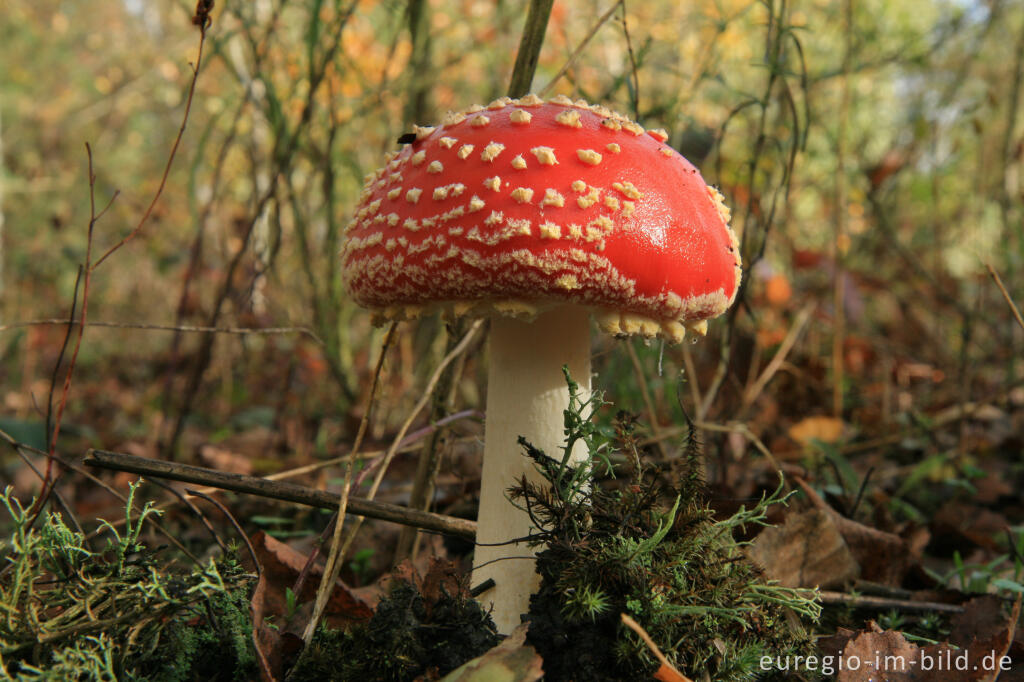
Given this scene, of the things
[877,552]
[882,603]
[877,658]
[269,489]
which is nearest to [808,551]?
[882,603]

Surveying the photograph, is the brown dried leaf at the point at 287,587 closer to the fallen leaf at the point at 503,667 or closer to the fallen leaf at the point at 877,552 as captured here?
the fallen leaf at the point at 503,667

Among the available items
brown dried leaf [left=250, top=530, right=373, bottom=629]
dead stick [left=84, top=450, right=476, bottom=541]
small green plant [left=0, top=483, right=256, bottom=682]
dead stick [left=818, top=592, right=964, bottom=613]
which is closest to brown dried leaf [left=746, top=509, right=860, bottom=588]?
dead stick [left=818, top=592, right=964, bottom=613]

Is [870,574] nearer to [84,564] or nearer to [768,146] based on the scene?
[768,146]

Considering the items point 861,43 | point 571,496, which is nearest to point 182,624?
point 571,496

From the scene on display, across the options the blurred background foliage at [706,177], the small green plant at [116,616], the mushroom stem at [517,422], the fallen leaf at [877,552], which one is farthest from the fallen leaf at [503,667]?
the fallen leaf at [877,552]

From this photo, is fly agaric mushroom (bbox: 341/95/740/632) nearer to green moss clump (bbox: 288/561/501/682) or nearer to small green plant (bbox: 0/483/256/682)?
green moss clump (bbox: 288/561/501/682)
